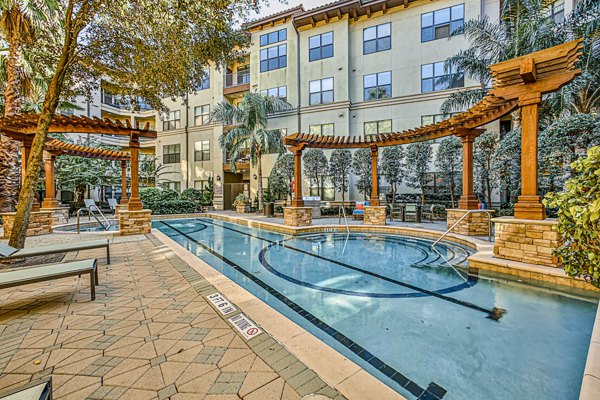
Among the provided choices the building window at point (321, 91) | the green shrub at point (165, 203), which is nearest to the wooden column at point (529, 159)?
the building window at point (321, 91)

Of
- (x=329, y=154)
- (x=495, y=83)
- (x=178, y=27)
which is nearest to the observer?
(x=495, y=83)

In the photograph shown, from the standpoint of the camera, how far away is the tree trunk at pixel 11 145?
27.9 feet

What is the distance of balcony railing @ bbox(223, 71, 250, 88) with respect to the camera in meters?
19.8

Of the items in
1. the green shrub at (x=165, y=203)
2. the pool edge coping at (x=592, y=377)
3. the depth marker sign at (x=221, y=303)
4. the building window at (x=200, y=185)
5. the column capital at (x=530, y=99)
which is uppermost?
the column capital at (x=530, y=99)

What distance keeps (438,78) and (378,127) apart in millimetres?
4037

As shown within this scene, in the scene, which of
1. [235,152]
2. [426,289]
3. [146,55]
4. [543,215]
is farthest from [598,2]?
[235,152]

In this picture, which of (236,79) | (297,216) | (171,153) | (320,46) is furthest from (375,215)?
(171,153)

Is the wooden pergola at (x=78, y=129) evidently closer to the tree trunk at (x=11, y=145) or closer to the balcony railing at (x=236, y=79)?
the tree trunk at (x=11, y=145)

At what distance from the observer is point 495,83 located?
5.39 m

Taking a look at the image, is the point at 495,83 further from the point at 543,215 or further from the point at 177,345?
the point at 177,345

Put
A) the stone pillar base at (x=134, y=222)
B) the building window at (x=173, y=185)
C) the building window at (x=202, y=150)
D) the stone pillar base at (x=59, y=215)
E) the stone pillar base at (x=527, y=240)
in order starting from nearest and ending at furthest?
the stone pillar base at (x=527, y=240)
the stone pillar base at (x=134, y=222)
the stone pillar base at (x=59, y=215)
the building window at (x=202, y=150)
the building window at (x=173, y=185)

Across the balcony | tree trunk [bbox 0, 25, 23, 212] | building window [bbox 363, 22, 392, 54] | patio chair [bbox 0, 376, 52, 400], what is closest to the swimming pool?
patio chair [bbox 0, 376, 52, 400]

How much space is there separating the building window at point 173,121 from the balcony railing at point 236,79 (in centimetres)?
493

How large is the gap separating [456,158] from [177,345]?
45.0 ft
